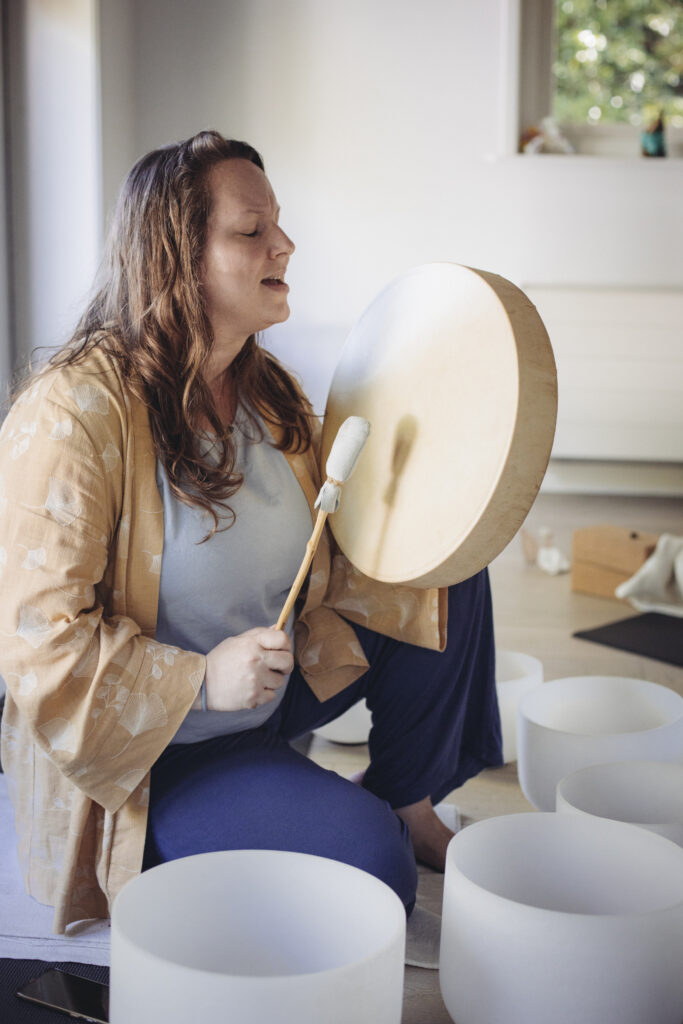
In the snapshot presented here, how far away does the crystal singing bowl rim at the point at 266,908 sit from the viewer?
780 millimetres

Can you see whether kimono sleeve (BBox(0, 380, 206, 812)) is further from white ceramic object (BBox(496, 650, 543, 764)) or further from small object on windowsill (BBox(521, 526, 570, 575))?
small object on windowsill (BBox(521, 526, 570, 575))

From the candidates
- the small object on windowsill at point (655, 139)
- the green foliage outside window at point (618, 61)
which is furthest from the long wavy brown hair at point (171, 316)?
the green foliage outside window at point (618, 61)

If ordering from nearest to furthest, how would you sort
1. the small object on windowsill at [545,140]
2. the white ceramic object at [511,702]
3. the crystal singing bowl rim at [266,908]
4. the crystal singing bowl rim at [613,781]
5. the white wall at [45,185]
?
the crystal singing bowl rim at [266,908]
the crystal singing bowl rim at [613,781]
the white ceramic object at [511,702]
the white wall at [45,185]
the small object on windowsill at [545,140]

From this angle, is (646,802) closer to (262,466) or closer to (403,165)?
(262,466)

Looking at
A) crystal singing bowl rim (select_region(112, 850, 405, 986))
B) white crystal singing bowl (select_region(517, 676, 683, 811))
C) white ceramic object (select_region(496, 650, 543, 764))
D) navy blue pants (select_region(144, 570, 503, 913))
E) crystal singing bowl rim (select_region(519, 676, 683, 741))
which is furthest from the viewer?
white ceramic object (select_region(496, 650, 543, 764))

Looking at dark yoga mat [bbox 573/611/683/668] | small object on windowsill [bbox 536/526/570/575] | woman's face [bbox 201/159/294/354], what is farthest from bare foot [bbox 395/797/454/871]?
small object on windowsill [bbox 536/526/570/575]

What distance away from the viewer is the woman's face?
1.23m

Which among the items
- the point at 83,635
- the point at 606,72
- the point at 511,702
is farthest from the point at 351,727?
the point at 606,72

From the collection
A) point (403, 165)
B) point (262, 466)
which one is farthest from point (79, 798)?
point (403, 165)

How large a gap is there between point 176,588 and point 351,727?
72 centimetres

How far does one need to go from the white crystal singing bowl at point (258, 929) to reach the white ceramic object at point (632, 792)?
0.42m

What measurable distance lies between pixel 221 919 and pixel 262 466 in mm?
541

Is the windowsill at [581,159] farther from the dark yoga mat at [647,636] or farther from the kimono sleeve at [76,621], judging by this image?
the kimono sleeve at [76,621]

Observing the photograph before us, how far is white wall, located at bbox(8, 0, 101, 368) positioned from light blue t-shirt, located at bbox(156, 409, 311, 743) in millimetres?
1827
